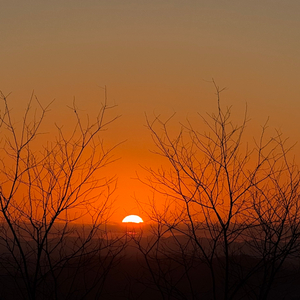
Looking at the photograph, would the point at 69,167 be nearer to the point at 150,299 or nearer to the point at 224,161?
the point at 224,161

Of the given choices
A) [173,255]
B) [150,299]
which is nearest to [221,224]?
[173,255]

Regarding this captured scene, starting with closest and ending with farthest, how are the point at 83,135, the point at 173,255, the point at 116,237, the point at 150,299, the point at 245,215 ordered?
the point at 83,135 → the point at 245,215 → the point at 116,237 → the point at 173,255 → the point at 150,299

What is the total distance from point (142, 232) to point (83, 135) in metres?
2.56

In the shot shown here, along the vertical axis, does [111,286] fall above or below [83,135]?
below

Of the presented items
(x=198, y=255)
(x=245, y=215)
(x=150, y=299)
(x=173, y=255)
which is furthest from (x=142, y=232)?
(x=150, y=299)

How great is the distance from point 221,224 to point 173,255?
183cm

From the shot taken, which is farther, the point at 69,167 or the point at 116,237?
the point at 116,237

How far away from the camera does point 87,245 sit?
621 cm

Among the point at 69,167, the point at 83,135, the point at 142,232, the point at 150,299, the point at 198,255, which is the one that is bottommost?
the point at 150,299

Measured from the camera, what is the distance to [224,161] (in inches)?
238

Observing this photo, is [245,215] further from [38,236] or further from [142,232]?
[38,236]

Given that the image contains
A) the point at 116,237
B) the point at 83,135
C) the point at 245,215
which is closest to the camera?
the point at 83,135

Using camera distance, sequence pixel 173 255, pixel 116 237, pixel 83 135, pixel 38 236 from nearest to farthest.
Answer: pixel 38 236 < pixel 83 135 < pixel 116 237 < pixel 173 255

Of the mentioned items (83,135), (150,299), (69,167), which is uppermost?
(83,135)
